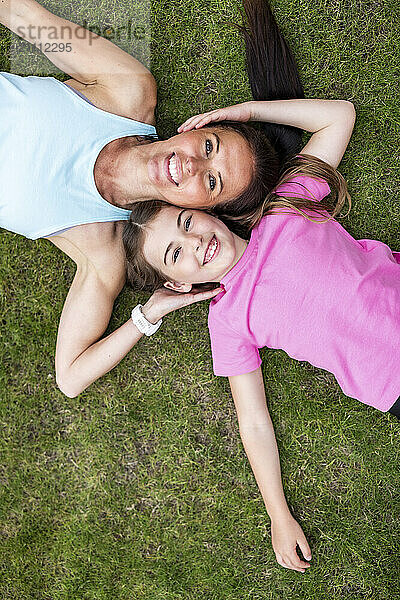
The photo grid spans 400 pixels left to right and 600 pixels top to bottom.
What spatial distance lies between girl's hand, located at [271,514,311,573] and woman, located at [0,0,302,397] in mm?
1347

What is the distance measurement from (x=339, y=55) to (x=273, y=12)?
1.56 feet

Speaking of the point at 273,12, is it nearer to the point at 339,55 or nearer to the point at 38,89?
the point at 339,55

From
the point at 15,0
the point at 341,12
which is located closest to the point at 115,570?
the point at 15,0

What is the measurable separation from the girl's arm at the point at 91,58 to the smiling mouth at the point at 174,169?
70 cm

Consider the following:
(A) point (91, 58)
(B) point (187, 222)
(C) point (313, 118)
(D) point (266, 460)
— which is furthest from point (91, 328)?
(C) point (313, 118)

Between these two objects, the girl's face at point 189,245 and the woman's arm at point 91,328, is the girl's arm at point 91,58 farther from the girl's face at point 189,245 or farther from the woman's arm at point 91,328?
the woman's arm at point 91,328

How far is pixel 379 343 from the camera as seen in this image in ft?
8.70

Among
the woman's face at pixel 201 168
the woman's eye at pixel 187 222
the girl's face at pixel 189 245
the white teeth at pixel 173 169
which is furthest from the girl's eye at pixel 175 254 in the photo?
the white teeth at pixel 173 169

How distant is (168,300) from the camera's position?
294cm

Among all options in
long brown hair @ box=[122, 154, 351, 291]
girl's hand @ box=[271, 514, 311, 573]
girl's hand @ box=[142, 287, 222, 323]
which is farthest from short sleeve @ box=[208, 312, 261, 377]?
girl's hand @ box=[271, 514, 311, 573]

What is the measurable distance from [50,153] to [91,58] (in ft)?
1.98

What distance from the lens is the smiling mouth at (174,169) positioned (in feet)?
7.97

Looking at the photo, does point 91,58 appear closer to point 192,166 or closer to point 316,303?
point 192,166

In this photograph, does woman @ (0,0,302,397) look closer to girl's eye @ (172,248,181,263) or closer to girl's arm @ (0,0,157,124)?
girl's arm @ (0,0,157,124)
